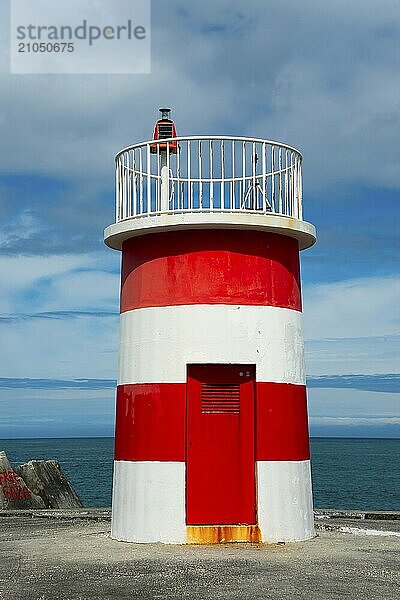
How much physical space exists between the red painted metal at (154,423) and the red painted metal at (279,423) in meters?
0.95

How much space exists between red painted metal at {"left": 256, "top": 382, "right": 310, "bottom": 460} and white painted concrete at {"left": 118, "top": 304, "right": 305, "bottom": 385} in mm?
147

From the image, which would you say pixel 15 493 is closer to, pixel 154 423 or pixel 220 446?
pixel 154 423

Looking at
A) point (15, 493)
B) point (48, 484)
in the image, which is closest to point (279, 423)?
point (15, 493)

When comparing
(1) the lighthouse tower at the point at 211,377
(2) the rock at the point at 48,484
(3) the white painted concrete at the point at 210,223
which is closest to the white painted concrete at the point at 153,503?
(1) the lighthouse tower at the point at 211,377

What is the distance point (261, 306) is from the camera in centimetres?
1173

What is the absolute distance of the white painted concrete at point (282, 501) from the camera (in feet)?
37.5

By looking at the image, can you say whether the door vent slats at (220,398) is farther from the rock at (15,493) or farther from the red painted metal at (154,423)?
the rock at (15,493)

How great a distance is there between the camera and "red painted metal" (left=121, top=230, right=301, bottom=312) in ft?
38.2

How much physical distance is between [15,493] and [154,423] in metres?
8.73

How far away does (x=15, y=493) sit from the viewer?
759 inches

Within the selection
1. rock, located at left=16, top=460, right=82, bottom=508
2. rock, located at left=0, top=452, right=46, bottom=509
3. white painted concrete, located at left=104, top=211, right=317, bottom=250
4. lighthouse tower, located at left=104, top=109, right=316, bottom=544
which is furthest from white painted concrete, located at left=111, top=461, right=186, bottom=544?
rock, located at left=16, top=460, right=82, bottom=508

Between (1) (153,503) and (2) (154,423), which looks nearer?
(1) (153,503)

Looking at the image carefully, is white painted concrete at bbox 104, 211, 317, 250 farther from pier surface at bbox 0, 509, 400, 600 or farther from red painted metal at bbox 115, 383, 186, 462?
pier surface at bbox 0, 509, 400, 600

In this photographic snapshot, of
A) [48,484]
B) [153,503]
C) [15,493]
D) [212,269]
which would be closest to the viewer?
[153,503]
